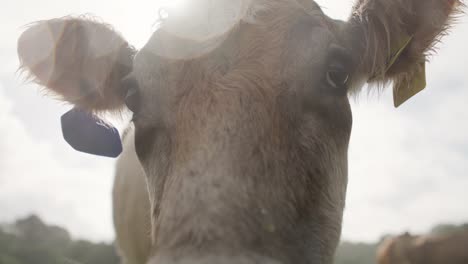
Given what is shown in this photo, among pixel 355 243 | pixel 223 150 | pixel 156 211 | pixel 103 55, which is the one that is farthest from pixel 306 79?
pixel 355 243

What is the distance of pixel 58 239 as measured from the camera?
14312mm

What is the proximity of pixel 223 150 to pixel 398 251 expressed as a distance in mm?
8666

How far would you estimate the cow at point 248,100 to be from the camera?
1.87 metres

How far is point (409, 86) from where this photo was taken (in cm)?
356

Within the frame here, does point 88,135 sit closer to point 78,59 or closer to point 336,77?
point 78,59

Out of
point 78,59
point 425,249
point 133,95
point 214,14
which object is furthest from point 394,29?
point 425,249

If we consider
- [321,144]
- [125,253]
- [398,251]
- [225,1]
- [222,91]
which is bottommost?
[398,251]

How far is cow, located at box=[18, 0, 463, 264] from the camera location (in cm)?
187

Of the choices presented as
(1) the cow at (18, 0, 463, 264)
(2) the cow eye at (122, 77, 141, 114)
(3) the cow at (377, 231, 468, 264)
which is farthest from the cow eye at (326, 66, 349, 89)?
(3) the cow at (377, 231, 468, 264)

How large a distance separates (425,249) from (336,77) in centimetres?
716

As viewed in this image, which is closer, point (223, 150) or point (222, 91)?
point (223, 150)

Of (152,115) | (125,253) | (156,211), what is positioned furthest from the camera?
(125,253)

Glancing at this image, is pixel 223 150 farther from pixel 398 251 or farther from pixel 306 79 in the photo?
pixel 398 251

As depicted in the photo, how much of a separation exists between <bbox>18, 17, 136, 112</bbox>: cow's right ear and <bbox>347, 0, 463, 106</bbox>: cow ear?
1.69m
